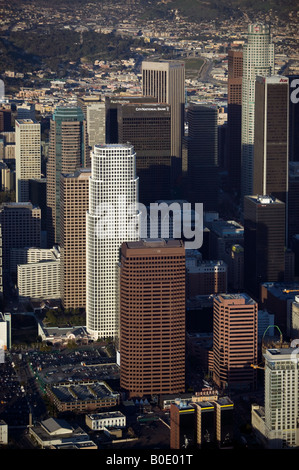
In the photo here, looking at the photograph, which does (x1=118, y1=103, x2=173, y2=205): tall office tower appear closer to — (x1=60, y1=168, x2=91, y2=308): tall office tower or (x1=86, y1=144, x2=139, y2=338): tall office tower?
(x1=60, y1=168, x2=91, y2=308): tall office tower

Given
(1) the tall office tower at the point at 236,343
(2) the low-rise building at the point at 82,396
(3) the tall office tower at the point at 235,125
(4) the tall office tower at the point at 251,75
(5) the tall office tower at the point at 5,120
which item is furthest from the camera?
(5) the tall office tower at the point at 5,120

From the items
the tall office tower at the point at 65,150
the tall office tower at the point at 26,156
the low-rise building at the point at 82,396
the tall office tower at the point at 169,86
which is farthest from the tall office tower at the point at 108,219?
the tall office tower at the point at 169,86

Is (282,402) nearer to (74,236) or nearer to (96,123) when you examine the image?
(74,236)

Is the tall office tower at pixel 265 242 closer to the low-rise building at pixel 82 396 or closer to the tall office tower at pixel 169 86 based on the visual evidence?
the low-rise building at pixel 82 396

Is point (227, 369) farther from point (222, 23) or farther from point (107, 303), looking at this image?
point (222, 23)

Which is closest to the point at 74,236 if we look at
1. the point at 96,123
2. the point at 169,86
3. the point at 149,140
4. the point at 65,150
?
the point at 65,150
